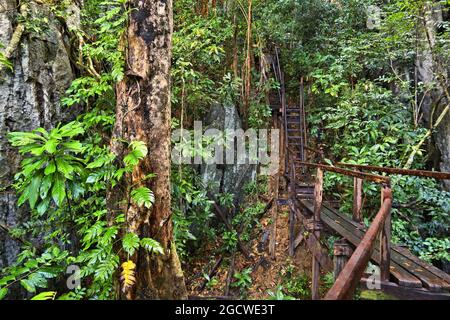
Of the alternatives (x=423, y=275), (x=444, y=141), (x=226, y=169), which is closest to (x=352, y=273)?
(x=423, y=275)

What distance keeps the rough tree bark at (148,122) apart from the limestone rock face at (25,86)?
2805 millimetres

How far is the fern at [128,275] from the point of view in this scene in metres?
1.99

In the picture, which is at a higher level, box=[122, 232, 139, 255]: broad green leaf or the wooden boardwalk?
box=[122, 232, 139, 255]: broad green leaf

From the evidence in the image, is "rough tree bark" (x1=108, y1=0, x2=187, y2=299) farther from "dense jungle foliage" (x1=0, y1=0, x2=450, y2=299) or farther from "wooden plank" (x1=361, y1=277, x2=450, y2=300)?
"wooden plank" (x1=361, y1=277, x2=450, y2=300)

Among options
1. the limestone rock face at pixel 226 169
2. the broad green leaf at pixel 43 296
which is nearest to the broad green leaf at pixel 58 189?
the broad green leaf at pixel 43 296

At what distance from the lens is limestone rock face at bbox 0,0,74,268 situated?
3.93 metres

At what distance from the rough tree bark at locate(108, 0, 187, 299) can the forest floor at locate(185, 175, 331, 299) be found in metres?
3.09

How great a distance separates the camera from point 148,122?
2.39 m

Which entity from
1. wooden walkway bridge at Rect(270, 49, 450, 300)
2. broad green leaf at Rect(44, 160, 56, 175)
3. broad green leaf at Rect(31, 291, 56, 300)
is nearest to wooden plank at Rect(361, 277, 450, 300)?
wooden walkway bridge at Rect(270, 49, 450, 300)

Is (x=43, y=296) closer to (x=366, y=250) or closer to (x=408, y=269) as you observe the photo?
(x=366, y=250)

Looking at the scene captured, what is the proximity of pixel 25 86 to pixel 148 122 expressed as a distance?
3380mm

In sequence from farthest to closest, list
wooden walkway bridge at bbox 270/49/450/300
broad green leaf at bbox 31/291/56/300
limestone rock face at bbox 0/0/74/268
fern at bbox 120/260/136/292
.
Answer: limestone rock face at bbox 0/0/74/268 → fern at bbox 120/260/136/292 → broad green leaf at bbox 31/291/56/300 → wooden walkway bridge at bbox 270/49/450/300

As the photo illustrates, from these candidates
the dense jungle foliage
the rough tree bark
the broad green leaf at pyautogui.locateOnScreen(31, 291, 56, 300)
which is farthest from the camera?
the rough tree bark

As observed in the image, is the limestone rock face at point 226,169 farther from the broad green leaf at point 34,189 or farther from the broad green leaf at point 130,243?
A: the broad green leaf at point 34,189
